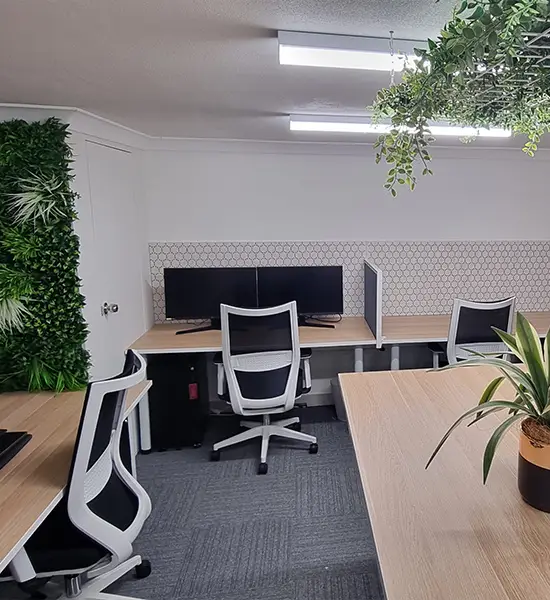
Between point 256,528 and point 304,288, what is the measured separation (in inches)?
70.7

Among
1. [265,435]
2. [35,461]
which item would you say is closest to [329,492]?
[265,435]

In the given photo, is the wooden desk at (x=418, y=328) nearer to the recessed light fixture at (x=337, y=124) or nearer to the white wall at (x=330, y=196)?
the white wall at (x=330, y=196)

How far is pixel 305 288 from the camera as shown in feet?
11.5

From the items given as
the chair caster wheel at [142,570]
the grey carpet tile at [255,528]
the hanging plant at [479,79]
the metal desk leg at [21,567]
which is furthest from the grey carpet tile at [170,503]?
the hanging plant at [479,79]

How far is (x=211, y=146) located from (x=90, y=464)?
8.66 feet

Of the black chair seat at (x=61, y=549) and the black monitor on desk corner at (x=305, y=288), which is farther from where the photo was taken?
the black monitor on desk corner at (x=305, y=288)

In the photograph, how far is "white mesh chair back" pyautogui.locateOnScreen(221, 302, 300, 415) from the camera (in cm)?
279

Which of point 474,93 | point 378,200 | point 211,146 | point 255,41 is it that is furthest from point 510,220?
point 255,41

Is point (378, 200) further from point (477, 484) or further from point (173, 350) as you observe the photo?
point (477, 484)

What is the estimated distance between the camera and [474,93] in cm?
124

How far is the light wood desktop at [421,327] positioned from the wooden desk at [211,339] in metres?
0.18

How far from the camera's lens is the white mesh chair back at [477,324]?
2.93 meters

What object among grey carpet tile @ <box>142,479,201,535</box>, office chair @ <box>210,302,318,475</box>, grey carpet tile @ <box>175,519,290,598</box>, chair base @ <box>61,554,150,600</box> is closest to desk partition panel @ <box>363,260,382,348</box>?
office chair @ <box>210,302,318,475</box>

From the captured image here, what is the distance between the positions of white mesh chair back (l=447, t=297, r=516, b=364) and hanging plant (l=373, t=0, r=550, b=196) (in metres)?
1.59
